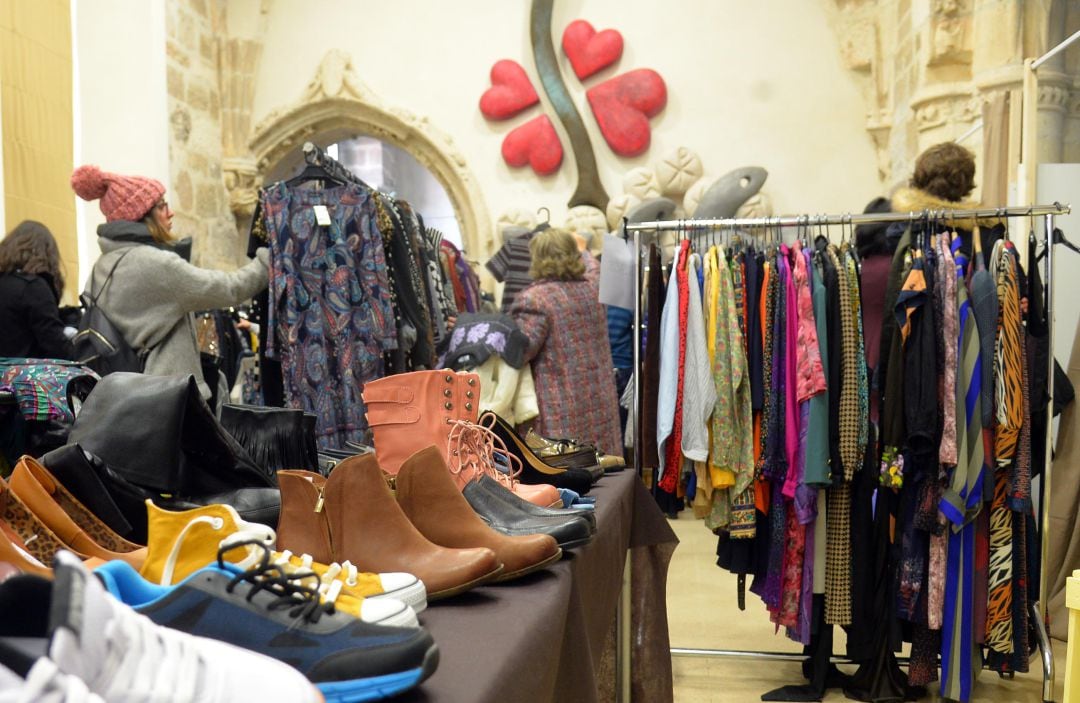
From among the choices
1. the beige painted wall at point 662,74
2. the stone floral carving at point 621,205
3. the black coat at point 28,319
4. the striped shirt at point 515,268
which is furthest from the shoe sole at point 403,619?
the beige painted wall at point 662,74

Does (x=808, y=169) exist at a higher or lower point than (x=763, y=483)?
higher

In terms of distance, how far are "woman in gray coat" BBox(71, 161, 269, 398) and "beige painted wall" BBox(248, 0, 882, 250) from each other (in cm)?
487

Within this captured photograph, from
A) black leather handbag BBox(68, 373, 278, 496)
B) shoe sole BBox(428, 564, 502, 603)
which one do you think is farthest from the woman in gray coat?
shoe sole BBox(428, 564, 502, 603)

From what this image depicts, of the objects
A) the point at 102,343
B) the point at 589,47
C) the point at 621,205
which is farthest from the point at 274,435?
the point at 589,47

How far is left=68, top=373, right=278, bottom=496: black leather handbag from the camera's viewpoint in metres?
1.32

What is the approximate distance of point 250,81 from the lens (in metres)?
8.37

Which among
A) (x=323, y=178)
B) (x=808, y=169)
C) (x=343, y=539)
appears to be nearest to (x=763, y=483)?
(x=323, y=178)

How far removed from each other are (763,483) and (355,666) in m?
2.60

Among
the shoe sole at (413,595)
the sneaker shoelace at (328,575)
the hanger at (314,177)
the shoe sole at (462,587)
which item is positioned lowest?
the shoe sole at (462,587)

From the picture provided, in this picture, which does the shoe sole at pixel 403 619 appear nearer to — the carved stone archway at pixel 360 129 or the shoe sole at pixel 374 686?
the shoe sole at pixel 374 686

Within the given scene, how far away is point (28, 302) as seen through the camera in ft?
11.1

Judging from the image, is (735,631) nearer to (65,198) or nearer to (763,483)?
(763,483)

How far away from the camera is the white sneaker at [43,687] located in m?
0.55

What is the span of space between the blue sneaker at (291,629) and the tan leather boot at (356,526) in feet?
1.09
